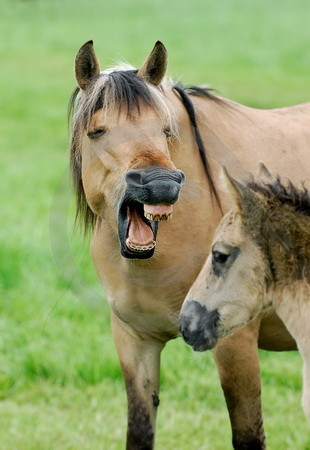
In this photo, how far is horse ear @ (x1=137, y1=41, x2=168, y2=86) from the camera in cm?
Result: 445

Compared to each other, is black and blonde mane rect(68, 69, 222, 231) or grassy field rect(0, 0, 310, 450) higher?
black and blonde mane rect(68, 69, 222, 231)

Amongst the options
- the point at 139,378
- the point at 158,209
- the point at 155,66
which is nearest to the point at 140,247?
the point at 158,209

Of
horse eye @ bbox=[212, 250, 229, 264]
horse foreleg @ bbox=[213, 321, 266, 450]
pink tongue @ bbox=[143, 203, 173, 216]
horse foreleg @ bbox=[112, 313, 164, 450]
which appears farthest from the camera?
horse foreleg @ bbox=[112, 313, 164, 450]

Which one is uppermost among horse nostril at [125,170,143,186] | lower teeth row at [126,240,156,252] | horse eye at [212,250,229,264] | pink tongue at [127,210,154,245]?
horse nostril at [125,170,143,186]

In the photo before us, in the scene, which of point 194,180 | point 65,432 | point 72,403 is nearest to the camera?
point 194,180

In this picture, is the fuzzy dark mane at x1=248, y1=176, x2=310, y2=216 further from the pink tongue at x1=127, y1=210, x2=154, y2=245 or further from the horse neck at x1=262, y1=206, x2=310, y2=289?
the pink tongue at x1=127, y1=210, x2=154, y2=245

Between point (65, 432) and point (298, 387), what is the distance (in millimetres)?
1702

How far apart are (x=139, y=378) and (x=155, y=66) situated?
1.72 m

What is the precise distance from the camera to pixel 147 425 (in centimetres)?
511

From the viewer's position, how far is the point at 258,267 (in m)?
3.80

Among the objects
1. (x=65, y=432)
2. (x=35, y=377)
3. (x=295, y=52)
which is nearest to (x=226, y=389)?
(x=65, y=432)

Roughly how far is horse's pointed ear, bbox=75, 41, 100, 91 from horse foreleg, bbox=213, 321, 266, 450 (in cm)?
149

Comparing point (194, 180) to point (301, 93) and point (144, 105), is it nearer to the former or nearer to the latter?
point (144, 105)

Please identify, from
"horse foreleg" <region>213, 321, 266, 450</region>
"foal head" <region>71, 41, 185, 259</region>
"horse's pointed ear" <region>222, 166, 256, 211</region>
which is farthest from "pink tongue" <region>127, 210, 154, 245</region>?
"horse foreleg" <region>213, 321, 266, 450</region>
